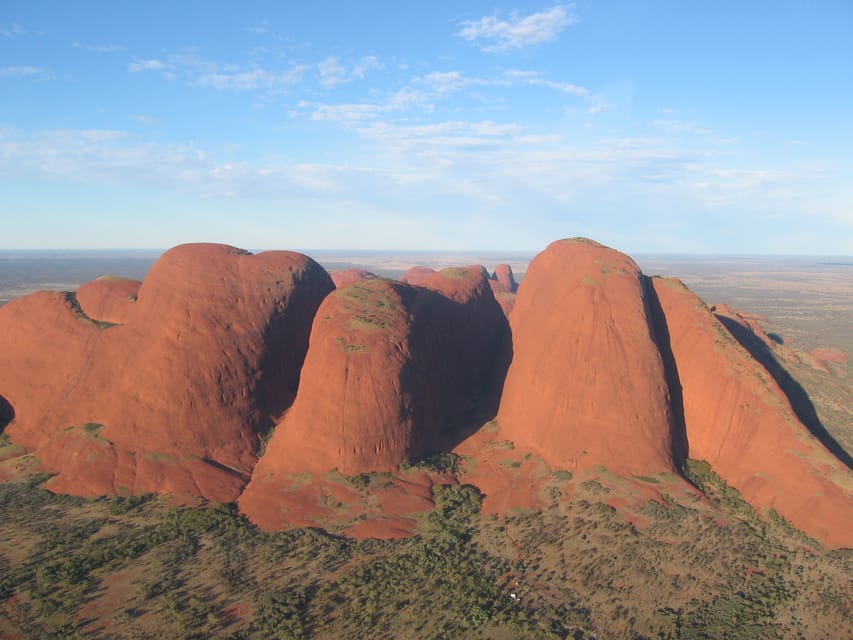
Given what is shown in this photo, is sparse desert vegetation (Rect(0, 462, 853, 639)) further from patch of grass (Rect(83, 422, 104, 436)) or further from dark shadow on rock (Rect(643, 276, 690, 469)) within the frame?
patch of grass (Rect(83, 422, 104, 436))

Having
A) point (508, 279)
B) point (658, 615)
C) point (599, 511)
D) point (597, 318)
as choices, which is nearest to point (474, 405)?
point (597, 318)

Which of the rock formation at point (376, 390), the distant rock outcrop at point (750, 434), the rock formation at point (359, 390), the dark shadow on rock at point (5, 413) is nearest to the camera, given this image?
the distant rock outcrop at point (750, 434)

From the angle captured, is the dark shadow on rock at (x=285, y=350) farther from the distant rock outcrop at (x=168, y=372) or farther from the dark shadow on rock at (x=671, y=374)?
the dark shadow on rock at (x=671, y=374)

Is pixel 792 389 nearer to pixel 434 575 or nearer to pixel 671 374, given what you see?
pixel 671 374

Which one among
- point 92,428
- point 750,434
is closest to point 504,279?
point 750,434

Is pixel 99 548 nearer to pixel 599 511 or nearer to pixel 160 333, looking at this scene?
pixel 160 333

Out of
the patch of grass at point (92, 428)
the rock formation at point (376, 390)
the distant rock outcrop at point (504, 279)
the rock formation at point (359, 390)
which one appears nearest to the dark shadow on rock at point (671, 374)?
the rock formation at point (359, 390)
